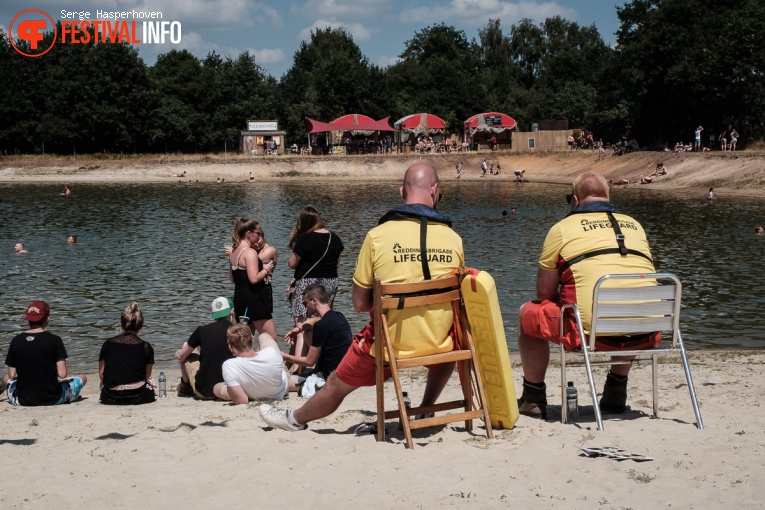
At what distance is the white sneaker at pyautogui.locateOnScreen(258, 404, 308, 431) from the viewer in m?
6.66

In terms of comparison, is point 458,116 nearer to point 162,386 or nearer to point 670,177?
point 670,177

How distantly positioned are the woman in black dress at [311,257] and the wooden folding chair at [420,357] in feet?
12.1

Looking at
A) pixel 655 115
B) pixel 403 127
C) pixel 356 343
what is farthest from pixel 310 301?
pixel 403 127

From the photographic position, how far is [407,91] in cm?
10431

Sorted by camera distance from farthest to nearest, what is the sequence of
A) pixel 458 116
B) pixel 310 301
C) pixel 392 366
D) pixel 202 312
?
pixel 458 116, pixel 202 312, pixel 310 301, pixel 392 366

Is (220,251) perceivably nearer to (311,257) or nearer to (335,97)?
(311,257)

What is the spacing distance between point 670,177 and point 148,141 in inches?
1965

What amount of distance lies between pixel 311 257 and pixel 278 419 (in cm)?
337

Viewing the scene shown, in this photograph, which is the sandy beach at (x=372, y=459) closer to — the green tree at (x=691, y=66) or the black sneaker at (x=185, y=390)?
the black sneaker at (x=185, y=390)

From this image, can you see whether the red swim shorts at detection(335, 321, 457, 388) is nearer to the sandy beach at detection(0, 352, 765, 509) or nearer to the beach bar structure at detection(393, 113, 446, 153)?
the sandy beach at detection(0, 352, 765, 509)

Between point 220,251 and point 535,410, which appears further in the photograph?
point 220,251

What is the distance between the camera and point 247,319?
10.0 m

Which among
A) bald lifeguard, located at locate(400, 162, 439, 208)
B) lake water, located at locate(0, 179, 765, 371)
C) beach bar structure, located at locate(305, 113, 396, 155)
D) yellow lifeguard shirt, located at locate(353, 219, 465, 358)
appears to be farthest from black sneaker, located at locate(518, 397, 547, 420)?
beach bar structure, located at locate(305, 113, 396, 155)

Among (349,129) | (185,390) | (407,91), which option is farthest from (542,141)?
(185,390)
